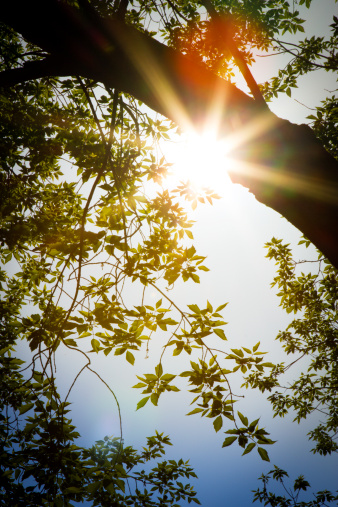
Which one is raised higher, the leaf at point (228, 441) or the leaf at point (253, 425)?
the leaf at point (253, 425)

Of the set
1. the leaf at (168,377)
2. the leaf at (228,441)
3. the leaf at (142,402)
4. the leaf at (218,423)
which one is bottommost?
the leaf at (228,441)

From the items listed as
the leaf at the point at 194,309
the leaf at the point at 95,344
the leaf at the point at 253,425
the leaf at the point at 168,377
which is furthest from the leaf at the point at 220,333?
the leaf at the point at 95,344

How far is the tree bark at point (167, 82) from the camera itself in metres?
1.47

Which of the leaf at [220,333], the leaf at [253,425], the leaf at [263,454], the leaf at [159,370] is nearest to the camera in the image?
the leaf at [263,454]

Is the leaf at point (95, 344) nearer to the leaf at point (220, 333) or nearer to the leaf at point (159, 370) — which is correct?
the leaf at point (159, 370)

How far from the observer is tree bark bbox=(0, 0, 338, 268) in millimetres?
1469

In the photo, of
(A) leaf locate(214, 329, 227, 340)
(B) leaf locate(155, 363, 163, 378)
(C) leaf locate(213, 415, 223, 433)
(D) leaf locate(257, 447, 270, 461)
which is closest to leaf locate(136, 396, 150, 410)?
Result: (B) leaf locate(155, 363, 163, 378)

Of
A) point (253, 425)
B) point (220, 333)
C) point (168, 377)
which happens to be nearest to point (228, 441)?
point (253, 425)

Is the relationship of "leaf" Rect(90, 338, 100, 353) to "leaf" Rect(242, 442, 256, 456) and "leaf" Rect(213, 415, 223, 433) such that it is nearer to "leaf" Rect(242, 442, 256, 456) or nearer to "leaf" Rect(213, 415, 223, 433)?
"leaf" Rect(213, 415, 223, 433)

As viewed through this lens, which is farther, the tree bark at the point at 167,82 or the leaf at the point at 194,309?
the leaf at the point at 194,309

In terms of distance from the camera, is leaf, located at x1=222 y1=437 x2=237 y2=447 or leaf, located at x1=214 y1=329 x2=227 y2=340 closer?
leaf, located at x1=222 y1=437 x2=237 y2=447

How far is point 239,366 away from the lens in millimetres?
2447

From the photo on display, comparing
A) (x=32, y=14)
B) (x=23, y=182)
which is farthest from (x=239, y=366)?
(x=23, y=182)

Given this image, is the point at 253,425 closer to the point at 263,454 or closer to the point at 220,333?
the point at 263,454
